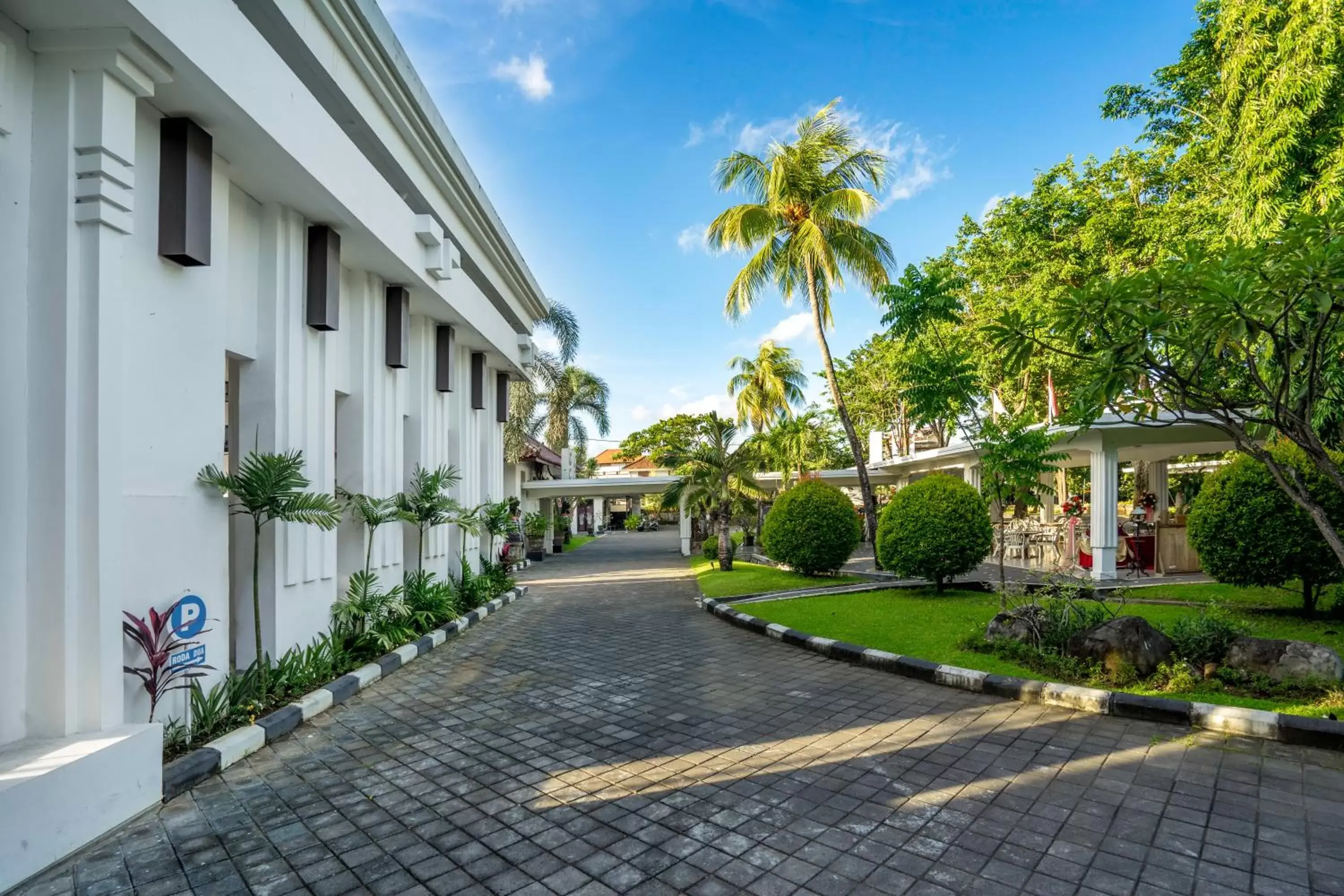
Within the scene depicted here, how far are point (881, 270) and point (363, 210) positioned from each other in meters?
12.3

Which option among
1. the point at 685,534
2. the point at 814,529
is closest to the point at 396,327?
the point at 814,529

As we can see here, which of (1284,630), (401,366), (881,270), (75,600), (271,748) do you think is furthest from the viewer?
(881,270)

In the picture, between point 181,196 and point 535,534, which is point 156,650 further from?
point 535,534

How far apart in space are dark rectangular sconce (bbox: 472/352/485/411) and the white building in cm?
527

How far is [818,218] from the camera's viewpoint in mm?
15758

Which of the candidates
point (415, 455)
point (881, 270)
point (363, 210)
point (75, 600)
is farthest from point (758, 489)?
point (75, 600)

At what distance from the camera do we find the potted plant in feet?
75.6

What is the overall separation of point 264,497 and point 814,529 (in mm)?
10011

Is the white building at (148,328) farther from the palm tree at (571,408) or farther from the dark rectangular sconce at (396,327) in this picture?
the palm tree at (571,408)

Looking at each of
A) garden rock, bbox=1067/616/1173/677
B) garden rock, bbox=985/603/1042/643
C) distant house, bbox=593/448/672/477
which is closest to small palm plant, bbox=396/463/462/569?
garden rock, bbox=985/603/1042/643

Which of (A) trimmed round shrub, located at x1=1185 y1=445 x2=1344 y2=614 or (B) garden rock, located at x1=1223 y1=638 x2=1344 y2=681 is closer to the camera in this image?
(B) garden rock, located at x1=1223 y1=638 x2=1344 y2=681

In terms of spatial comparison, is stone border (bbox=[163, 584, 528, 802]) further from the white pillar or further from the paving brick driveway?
the white pillar

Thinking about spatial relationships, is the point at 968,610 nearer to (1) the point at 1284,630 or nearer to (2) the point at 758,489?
(1) the point at 1284,630

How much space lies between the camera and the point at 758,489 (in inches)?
719
